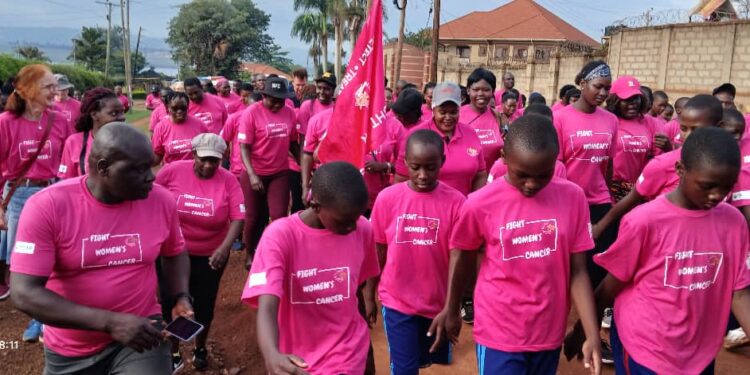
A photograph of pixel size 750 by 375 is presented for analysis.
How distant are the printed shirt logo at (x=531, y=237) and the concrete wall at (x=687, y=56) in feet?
52.5

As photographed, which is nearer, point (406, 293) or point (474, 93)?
point (406, 293)

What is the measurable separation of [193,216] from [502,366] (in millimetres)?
2599

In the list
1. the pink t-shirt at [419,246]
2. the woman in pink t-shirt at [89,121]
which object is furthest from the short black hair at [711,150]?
the woman in pink t-shirt at [89,121]

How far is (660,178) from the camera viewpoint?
A: 148 inches

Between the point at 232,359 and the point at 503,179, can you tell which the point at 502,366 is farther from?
the point at 232,359

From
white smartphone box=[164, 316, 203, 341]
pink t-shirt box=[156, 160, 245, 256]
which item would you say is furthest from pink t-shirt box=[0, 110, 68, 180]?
white smartphone box=[164, 316, 203, 341]

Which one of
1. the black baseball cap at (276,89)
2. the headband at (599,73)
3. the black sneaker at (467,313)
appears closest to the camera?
the headband at (599,73)

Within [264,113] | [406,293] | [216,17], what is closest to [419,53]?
[216,17]

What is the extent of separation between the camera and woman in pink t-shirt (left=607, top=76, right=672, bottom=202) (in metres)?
5.37

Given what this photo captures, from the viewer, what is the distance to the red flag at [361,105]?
5312mm

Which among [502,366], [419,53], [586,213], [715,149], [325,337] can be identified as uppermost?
[419,53]

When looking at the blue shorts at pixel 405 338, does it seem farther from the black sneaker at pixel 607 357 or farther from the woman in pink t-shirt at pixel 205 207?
the black sneaker at pixel 607 357

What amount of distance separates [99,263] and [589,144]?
377 centimetres

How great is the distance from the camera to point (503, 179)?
2.96 meters
